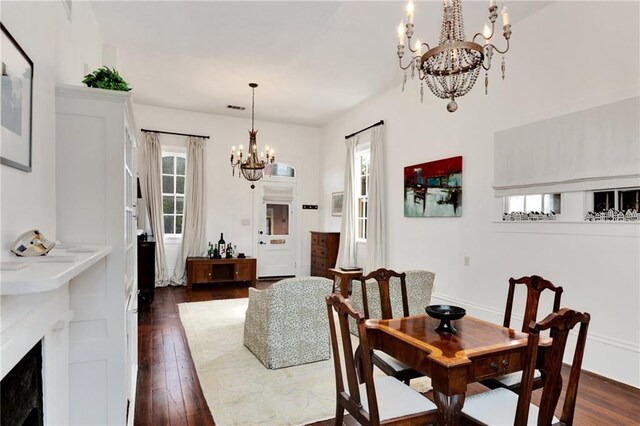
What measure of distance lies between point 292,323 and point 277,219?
518 cm

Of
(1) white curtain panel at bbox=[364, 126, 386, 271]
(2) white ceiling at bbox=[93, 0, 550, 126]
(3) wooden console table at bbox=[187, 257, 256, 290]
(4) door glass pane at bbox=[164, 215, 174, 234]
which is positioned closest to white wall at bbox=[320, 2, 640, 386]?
(1) white curtain panel at bbox=[364, 126, 386, 271]

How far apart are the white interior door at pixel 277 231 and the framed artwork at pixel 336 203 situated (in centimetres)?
102

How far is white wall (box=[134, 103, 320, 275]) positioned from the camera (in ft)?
24.2

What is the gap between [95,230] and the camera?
2.07 meters

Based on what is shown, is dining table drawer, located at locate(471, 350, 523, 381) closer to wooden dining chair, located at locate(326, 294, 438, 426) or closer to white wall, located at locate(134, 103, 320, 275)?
wooden dining chair, located at locate(326, 294, 438, 426)

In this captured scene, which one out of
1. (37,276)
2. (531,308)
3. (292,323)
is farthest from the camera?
(292,323)

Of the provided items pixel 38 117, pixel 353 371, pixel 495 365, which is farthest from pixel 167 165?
pixel 495 365

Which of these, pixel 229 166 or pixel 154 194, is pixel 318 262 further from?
pixel 154 194

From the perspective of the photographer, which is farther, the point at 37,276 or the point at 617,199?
the point at 617,199

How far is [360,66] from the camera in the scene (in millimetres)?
5242

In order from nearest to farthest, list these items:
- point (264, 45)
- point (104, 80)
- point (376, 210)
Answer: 1. point (104, 80)
2. point (264, 45)
3. point (376, 210)

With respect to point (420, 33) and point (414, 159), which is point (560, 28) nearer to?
point (420, 33)

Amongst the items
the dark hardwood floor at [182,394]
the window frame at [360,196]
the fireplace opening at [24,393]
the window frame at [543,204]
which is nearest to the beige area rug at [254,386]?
the dark hardwood floor at [182,394]

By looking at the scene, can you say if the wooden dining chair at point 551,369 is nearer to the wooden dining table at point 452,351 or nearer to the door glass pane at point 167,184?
the wooden dining table at point 452,351
